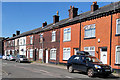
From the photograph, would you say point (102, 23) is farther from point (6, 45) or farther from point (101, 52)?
point (6, 45)

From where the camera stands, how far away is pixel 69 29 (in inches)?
1009

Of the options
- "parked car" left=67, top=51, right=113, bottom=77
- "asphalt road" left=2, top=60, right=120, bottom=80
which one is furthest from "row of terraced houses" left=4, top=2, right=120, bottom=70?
"asphalt road" left=2, top=60, right=120, bottom=80

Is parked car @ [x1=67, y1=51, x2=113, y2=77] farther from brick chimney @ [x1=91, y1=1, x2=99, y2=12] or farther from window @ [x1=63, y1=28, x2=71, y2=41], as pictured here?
brick chimney @ [x1=91, y1=1, x2=99, y2=12]

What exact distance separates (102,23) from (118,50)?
3.80 m

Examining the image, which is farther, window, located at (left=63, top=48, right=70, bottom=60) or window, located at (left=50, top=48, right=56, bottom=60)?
window, located at (left=50, top=48, right=56, bottom=60)

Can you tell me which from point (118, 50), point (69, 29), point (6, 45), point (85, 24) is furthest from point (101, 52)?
point (6, 45)

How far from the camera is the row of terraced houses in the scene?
A: 17969 millimetres

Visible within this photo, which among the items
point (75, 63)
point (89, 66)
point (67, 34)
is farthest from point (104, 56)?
point (67, 34)

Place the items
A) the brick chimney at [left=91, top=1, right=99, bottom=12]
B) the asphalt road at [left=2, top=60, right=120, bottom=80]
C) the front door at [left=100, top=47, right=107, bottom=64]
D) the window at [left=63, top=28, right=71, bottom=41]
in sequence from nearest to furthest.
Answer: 1. the asphalt road at [left=2, top=60, right=120, bottom=80]
2. the front door at [left=100, top=47, right=107, bottom=64]
3. the brick chimney at [left=91, top=1, right=99, bottom=12]
4. the window at [left=63, top=28, right=71, bottom=41]

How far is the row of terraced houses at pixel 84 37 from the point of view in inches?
707

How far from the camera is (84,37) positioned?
22.2 m

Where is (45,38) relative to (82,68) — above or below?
above

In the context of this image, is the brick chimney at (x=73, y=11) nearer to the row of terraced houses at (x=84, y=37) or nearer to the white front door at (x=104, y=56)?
the row of terraced houses at (x=84, y=37)

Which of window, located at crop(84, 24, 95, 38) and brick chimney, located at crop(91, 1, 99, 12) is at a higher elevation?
brick chimney, located at crop(91, 1, 99, 12)
